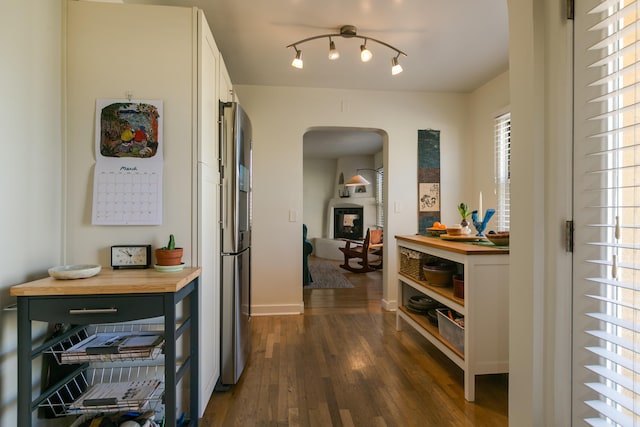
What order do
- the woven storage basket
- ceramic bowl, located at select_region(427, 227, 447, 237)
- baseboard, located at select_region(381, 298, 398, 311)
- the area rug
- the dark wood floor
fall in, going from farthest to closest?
the area rug < baseboard, located at select_region(381, 298, 398, 311) < ceramic bowl, located at select_region(427, 227, 447, 237) < the woven storage basket < the dark wood floor

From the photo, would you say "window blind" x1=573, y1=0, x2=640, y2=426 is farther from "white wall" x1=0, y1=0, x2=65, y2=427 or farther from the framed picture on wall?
the framed picture on wall

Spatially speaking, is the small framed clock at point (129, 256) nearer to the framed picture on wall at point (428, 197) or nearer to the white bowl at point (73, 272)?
the white bowl at point (73, 272)

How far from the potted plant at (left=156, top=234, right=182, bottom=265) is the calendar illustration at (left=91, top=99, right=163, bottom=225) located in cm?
17

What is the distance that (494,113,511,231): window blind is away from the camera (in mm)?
3146

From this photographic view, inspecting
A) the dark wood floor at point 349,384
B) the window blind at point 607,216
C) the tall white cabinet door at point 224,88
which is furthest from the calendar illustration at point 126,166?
the window blind at point 607,216

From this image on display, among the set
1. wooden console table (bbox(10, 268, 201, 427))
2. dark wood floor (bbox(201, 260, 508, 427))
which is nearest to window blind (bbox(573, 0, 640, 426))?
dark wood floor (bbox(201, 260, 508, 427))

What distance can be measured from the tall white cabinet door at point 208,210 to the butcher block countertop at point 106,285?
1.07 ft

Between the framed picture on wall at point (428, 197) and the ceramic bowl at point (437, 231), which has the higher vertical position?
the framed picture on wall at point (428, 197)

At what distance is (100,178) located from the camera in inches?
57.6

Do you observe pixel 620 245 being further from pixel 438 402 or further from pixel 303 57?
pixel 303 57

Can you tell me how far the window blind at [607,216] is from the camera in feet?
2.53

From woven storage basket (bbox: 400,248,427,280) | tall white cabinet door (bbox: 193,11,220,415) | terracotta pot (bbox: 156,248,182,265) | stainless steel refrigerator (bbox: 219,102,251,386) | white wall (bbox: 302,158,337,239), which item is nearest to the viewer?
terracotta pot (bbox: 156,248,182,265)

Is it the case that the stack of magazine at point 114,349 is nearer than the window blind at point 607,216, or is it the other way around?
the window blind at point 607,216

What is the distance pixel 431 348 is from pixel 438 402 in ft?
2.52
